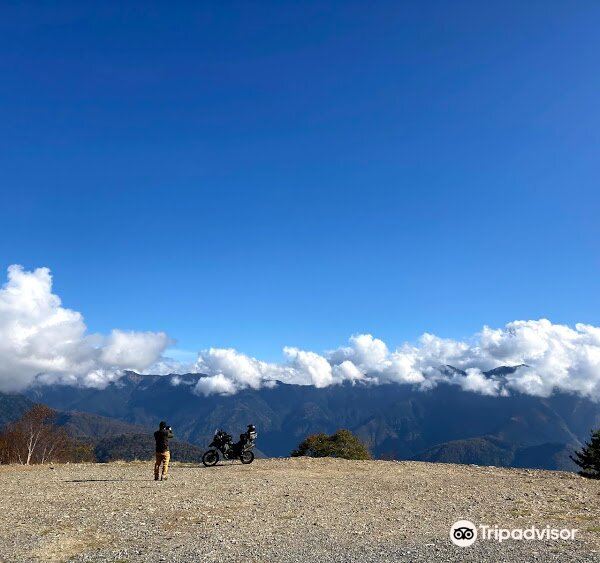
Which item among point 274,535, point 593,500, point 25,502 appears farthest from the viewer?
point 593,500

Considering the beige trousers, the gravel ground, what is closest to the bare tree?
the gravel ground

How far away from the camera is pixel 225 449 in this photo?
29.3 meters

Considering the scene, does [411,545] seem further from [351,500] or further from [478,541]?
[351,500]

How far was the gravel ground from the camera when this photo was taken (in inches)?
443

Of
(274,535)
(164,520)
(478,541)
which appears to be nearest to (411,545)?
(478,541)

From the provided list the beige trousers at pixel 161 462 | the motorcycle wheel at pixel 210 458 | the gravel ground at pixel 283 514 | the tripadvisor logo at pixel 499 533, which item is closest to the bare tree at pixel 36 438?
the motorcycle wheel at pixel 210 458

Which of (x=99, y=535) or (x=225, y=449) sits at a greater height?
(x=225, y=449)

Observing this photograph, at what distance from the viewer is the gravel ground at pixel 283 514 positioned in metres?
11.2

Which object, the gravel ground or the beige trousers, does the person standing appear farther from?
the gravel ground

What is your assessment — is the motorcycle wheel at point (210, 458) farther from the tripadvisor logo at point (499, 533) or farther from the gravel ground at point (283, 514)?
the tripadvisor logo at point (499, 533)

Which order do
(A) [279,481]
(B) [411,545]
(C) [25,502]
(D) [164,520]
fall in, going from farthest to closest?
(A) [279,481]
(C) [25,502]
(D) [164,520]
(B) [411,545]

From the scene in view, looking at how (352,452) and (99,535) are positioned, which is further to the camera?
(352,452)

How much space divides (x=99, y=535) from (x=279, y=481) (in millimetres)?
10804

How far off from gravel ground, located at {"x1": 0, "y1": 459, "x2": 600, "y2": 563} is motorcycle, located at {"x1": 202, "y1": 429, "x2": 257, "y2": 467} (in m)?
3.10
